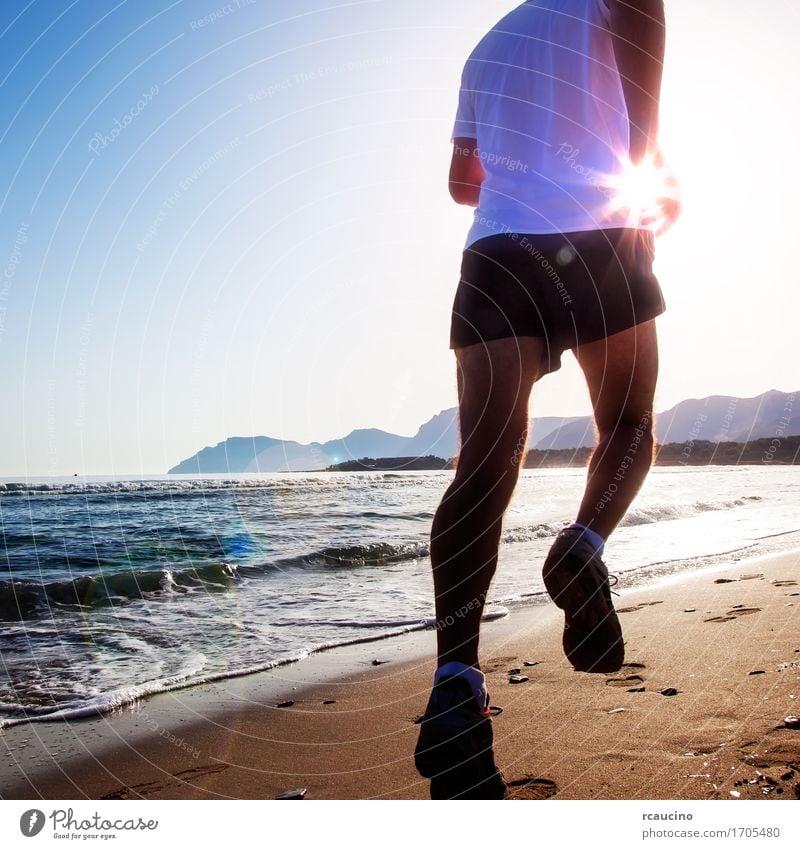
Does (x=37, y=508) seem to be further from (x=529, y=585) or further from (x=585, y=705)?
(x=585, y=705)

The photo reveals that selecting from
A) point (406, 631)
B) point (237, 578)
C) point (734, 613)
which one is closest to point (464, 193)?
point (734, 613)

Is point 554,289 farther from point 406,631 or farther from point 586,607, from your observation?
point 406,631

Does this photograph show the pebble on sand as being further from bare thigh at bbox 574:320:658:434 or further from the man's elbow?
the man's elbow

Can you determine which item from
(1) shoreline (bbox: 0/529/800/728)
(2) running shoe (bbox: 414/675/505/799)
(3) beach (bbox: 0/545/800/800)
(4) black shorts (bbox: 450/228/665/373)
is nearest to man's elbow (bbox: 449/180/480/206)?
(4) black shorts (bbox: 450/228/665/373)

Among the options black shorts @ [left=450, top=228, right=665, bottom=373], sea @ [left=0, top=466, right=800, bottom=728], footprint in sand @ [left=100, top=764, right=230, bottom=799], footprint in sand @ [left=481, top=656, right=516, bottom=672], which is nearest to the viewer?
black shorts @ [left=450, top=228, right=665, bottom=373]

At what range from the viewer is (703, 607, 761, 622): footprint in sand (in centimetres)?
376

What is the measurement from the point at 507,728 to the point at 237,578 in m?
5.56

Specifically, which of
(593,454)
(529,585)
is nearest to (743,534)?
(529,585)

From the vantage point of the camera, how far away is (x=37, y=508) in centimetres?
1784

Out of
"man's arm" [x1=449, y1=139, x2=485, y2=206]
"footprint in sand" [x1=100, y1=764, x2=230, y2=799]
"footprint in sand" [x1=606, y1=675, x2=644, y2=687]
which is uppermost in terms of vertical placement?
"man's arm" [x1=449, y1=139, x2=485, y2=206]

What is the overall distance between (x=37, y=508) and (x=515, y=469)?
19.0 m

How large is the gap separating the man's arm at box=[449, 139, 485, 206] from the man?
42 millimetres

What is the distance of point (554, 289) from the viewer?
162cm

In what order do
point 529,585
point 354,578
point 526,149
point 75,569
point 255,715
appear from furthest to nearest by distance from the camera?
1. point 75,569
2. point 354,578
3. point 529,585
4. point 255,715
5. point 526,149
